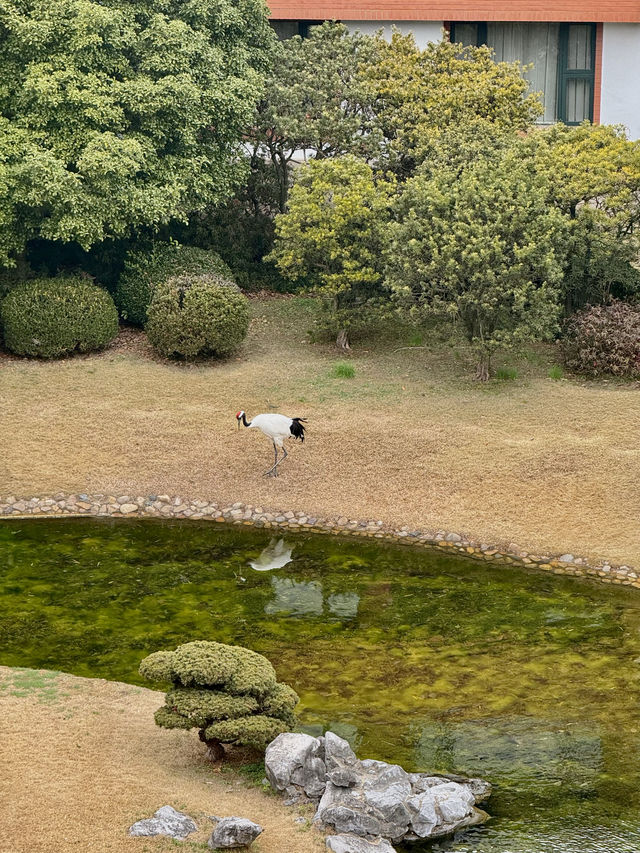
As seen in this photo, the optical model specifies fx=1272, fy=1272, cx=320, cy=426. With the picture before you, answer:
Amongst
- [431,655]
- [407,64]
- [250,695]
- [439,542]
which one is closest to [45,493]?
[439,542]

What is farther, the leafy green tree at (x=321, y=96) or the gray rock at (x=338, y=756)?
the leafy green tree at (x=321, y=96)

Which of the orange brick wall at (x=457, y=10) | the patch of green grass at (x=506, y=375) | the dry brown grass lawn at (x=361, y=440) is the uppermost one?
the orange brick wall at (x=457, y=10)

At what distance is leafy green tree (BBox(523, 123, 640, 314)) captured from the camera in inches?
1006

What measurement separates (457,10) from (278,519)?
21.0m

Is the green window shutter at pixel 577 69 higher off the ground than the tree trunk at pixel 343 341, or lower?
higher

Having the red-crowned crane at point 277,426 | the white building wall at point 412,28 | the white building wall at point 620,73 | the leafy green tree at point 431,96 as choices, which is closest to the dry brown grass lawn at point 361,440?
the red-crowned crane at point 277,426

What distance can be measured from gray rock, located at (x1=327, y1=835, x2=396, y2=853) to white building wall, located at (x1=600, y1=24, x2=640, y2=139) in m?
29.1

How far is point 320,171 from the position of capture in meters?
26.4

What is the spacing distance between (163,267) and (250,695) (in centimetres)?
1678

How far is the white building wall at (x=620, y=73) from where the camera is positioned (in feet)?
119

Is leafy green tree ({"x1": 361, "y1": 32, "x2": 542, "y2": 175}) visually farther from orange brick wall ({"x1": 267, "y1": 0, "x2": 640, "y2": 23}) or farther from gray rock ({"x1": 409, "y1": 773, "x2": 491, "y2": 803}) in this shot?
gray rock ({"x1": 409, "y1": 773, "x2": 491, "y2": 803})

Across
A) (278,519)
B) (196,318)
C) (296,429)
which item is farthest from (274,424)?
(196,318)

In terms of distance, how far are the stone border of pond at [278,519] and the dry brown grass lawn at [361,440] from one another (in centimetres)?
23

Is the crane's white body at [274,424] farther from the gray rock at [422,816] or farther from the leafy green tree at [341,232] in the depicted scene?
the gray rock at [422,816]
